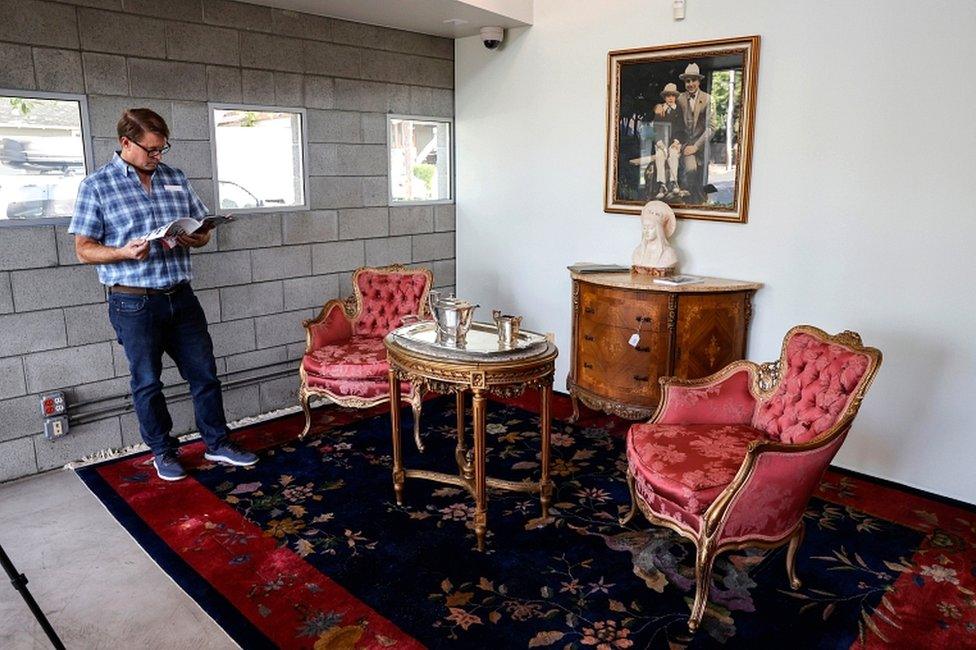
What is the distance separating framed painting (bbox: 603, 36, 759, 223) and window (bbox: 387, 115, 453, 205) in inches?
57.1

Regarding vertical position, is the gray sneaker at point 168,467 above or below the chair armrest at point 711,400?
below

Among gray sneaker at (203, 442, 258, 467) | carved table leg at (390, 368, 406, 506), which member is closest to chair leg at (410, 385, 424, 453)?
carved table leg at (390, 368, 406, 506)

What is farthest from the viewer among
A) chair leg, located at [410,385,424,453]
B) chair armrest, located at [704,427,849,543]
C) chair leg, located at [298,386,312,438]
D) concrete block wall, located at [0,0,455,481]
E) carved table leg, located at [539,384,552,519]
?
chair leg, located at [298,386,312,438]

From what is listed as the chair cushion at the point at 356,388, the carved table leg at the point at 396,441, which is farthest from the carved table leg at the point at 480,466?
the chair cushion at the point at 356,388

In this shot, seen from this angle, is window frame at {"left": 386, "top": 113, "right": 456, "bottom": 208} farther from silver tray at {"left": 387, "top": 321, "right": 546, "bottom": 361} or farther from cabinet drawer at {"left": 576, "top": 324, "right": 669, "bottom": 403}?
silver tray at {"left": 387, "top": 321, "right": 546, "bottom": 361}

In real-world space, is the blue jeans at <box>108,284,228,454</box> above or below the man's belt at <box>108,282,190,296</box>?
below

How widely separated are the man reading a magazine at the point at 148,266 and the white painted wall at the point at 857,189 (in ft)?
8.02

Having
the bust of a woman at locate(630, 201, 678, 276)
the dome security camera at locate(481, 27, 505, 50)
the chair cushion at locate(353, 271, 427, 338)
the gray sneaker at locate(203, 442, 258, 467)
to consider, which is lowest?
the gray sneaker at locate(203, 442, 258, 467)

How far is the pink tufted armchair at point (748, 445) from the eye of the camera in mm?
2441

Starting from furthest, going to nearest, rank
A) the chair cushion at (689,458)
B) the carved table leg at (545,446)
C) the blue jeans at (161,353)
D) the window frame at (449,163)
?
the window frame at (449,163), the blue jeans at (161,353), the carved table leg at (545,446), the chair cushion at (689,458)

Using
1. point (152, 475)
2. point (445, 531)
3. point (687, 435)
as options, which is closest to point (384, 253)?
point (152, 475)

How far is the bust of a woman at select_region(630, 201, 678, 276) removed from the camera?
411cm

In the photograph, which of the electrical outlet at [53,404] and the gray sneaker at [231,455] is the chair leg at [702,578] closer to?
the gray sneaker at [231,455]

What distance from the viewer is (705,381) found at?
308 centimetres
